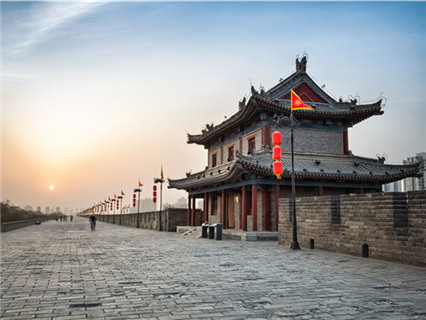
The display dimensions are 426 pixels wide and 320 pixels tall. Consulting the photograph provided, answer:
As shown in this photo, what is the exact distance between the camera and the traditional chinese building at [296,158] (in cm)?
1977

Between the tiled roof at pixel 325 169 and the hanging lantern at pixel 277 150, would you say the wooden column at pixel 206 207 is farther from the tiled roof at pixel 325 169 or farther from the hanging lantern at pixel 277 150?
the hanging lantern at pixel 277 150

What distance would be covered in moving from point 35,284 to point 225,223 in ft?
61.4

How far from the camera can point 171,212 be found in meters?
31.2

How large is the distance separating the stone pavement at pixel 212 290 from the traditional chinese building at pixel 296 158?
10.1 metres

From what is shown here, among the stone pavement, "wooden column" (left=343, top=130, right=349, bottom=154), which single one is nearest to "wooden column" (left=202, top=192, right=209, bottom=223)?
"wooden column" (left=343, top=130, right=349, bottom=154)

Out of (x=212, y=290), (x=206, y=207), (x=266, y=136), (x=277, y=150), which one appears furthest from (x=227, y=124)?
(x=212, y=290)

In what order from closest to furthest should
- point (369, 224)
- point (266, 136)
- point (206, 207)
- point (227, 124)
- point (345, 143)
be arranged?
point (369, 224)
point (266, 136)
point (345, 143)
point (227, 124)
point (206, 207)

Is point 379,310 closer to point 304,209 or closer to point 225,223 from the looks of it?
point 304,209

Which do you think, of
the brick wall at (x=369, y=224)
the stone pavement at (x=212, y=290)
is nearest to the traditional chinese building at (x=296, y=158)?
the brick wall at (x=369, y=224)

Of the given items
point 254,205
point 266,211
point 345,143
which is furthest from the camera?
point 345,143

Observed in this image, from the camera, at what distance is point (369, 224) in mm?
10633

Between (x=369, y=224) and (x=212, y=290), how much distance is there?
6.53m

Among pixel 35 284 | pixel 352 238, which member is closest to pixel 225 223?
pixel 352 238

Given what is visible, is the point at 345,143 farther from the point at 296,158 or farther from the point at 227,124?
the point at 227,124
